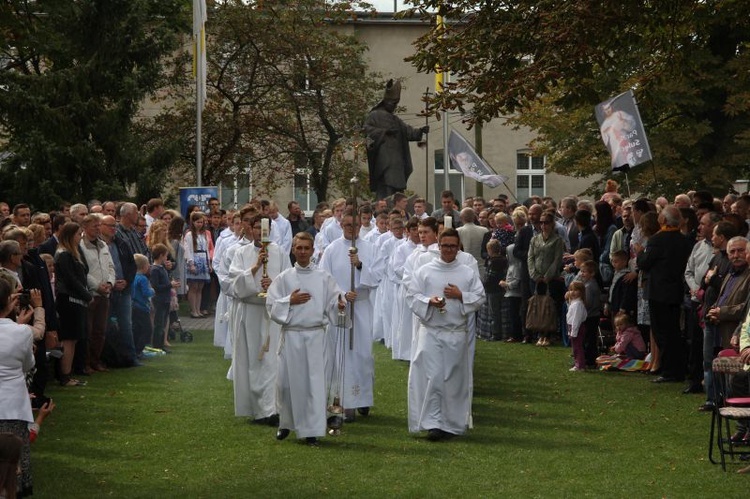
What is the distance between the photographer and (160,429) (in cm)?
1366

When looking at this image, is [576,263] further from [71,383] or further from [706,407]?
[71,383]

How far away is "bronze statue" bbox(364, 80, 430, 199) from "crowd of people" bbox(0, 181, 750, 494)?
0.57m

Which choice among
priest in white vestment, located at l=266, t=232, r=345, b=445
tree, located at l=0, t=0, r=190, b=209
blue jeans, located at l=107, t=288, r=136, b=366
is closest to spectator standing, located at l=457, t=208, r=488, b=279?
blue jeans, located at l=107, t=288, r=136, b=366

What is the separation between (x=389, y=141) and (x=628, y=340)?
16.8 feet

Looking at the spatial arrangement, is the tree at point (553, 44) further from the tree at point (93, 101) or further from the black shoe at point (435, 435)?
the tree at point (93, 101)

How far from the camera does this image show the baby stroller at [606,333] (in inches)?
782

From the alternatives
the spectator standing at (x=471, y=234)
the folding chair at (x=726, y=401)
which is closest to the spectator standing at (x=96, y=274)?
the spectator standing at (x=471, y=234)

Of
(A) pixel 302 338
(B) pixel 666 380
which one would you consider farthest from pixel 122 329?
(B) pixel 666 380

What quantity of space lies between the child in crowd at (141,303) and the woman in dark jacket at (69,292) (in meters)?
2.39

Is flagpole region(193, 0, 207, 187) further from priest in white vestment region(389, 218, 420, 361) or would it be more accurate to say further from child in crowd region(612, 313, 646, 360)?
child in crowd region(612, 313, 646, 360)

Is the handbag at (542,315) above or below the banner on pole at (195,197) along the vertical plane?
below

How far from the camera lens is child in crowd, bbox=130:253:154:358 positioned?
19516 millimetres

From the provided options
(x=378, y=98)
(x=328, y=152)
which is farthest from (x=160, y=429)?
(x=378, y=98)

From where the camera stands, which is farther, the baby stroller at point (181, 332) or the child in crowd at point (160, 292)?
the baby stroller at point (181, 332)
